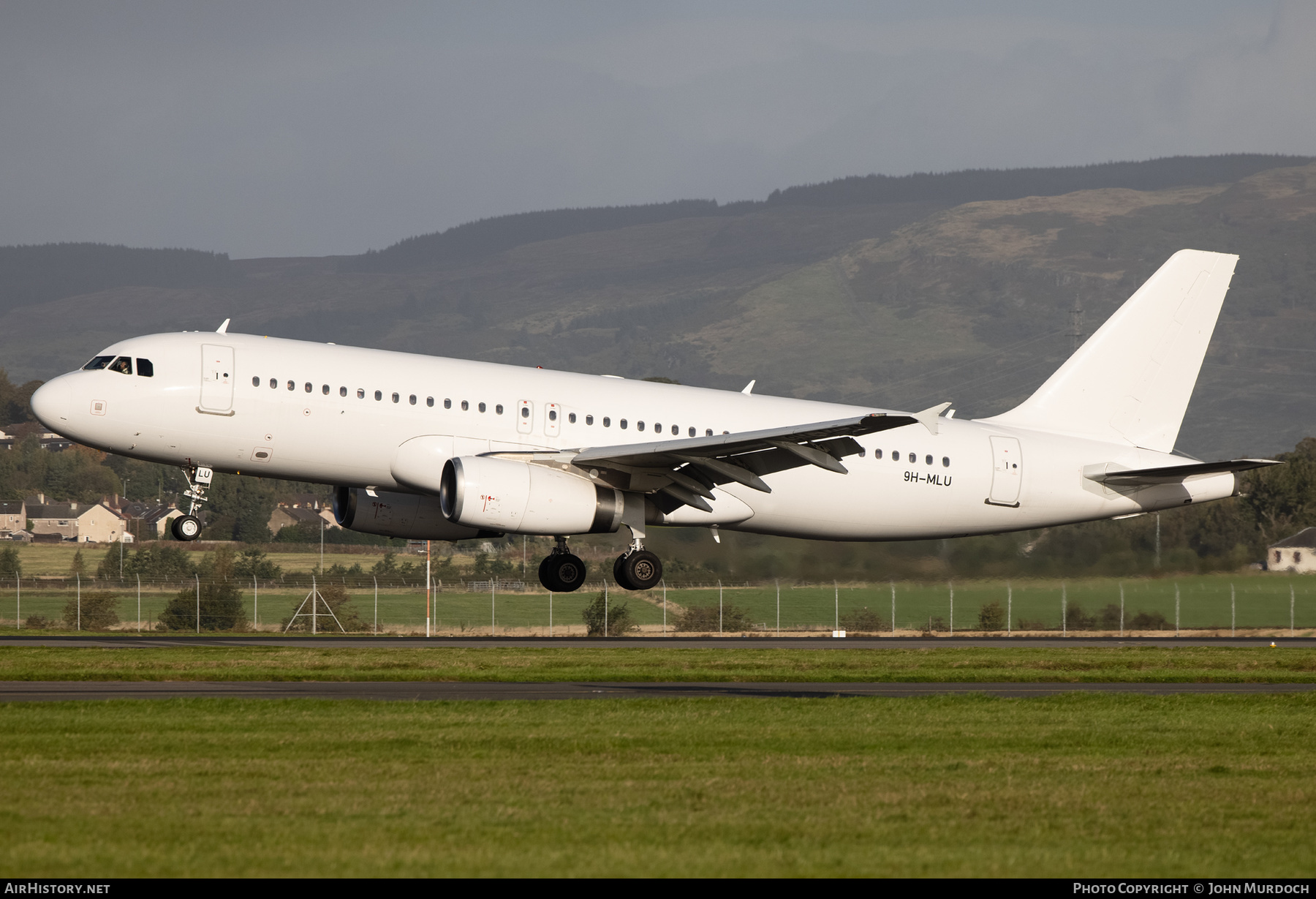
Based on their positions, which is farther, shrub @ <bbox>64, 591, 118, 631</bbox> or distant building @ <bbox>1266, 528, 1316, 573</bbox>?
shrub @ <bbox>64, 591, 118, 631</bbox>

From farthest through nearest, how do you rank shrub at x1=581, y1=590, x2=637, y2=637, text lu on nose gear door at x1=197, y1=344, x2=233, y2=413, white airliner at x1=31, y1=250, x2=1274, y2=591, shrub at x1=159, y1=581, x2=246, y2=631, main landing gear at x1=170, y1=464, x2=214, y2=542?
shrub at x1=159, y1=581, x2=246, y2=631 → shrub at x1=581, y1=590, x2=637, y2=637 → main landing gear at x1=170, y1=464, x2=214, y2=542 → white airliner at x1=31, y1=250, x2=1274, y2=591 → text lu on nose gear door at x1=197, y1=344, x2=233, y2=413

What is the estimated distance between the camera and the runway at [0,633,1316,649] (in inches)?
1438

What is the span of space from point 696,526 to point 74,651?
13.4m

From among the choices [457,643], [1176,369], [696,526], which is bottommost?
[457,643]

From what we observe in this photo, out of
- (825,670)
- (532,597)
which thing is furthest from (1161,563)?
→ (532,597)

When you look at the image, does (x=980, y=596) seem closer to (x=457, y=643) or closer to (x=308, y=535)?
(x=457, y=643)

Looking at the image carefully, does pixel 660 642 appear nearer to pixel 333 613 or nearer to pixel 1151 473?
pixel 1151 473

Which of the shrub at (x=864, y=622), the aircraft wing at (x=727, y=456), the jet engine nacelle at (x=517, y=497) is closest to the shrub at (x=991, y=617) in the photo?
the shrub at (x=864, y=622)

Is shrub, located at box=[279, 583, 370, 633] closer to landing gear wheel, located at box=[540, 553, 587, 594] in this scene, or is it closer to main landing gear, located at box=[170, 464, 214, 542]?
landing gear wheel, located at box=[540, 553, 587, 594]

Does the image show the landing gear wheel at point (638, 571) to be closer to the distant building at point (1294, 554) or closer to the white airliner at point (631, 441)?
the white airliner at point (631, 441)

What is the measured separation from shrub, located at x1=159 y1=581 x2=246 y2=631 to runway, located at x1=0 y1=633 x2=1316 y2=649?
5000 mm

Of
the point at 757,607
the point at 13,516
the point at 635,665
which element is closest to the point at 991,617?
the point at 757,607

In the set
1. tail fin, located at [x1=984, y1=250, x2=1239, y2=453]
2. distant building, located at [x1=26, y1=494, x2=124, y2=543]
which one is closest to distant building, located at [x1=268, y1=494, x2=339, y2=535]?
distant building, located at [x1=26, y1=494, x2=124, y2=543]
